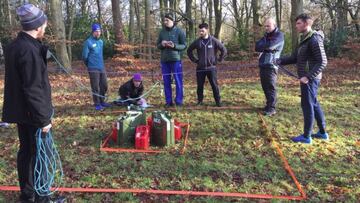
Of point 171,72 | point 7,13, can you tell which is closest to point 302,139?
point 171,72

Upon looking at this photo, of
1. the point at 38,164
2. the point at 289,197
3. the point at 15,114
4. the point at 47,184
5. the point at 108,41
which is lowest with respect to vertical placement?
the point at 289,197

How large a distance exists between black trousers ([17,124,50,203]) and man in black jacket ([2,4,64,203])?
0.15ft

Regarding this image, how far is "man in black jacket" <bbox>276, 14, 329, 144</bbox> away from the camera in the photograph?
200 inches

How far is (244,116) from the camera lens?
695cm

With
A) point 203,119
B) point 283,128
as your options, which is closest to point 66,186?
point 203,119

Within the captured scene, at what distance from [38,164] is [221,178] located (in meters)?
2.05

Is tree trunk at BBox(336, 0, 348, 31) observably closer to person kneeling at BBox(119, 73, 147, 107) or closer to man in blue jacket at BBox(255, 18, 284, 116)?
man in blue jacket at BBox(255, 18, 284, 116)

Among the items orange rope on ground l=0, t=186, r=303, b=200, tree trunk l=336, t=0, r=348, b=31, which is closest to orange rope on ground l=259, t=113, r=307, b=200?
orange rope on ground l=0, t=186, r=303, b=200

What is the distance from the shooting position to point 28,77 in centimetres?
307

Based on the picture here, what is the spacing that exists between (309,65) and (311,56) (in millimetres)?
128

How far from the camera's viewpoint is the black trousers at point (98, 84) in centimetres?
734

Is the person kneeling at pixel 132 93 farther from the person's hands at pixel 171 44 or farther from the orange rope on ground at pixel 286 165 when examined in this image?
the orange rope on ground at pixel 286 165

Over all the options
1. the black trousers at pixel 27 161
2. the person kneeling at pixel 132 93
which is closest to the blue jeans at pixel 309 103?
the person kneeling at pixel 132 93

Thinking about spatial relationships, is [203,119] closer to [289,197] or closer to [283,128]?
[283,128]
